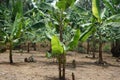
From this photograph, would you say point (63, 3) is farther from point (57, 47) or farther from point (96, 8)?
point (96, 8)

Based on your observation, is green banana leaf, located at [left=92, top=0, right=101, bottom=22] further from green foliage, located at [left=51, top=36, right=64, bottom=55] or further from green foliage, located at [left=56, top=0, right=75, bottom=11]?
green foliage, located at [left=51, top=36, right=64, bottom=55]

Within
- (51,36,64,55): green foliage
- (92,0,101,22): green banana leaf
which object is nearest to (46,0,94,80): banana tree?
(51,36,64,55): green foliage

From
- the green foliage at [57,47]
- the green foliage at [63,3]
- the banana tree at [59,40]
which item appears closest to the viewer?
the green foliage at [57,47]

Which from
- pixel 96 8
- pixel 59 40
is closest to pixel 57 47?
pixel 59 40

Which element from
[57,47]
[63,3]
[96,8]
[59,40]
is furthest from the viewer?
[96,8]

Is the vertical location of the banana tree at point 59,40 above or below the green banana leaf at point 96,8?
below

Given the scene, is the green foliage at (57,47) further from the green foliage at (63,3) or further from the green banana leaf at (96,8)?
the green banana leaf at (96,8)

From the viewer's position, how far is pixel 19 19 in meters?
11.7

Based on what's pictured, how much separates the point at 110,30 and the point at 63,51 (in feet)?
23.5

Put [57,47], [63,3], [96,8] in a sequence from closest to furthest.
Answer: [57,47] < [63,3] < [96,8]

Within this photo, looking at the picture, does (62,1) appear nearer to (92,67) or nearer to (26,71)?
(26,71)

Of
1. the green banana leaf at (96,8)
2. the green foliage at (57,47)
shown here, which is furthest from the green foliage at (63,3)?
the green banana leaf at (96,8)

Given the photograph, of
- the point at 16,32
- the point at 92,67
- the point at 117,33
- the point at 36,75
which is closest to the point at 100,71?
the point at 92,67

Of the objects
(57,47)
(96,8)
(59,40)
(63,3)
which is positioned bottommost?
(57,47)
